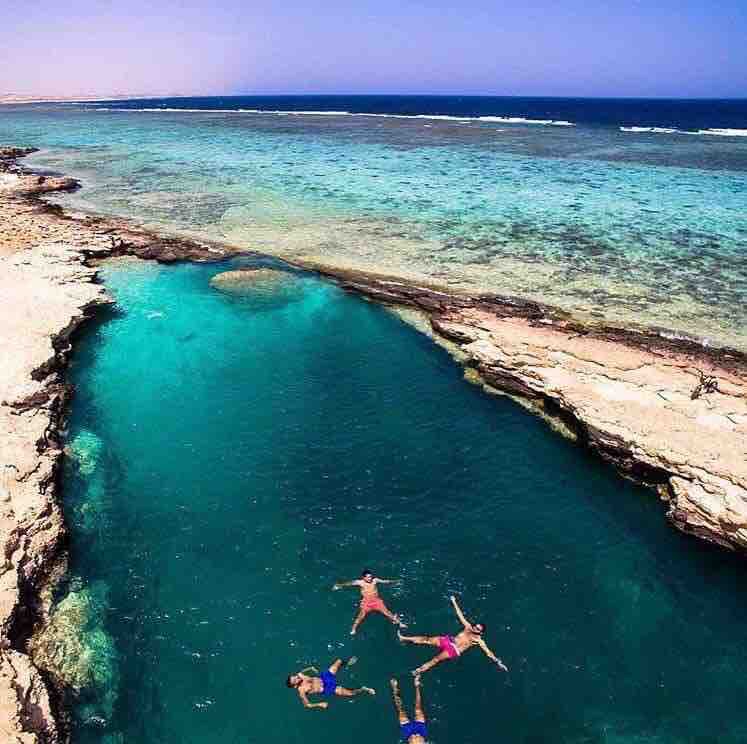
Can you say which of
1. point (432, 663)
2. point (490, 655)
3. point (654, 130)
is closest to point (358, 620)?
point (432, 663)

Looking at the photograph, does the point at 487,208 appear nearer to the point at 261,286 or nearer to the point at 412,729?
the point at 261,286

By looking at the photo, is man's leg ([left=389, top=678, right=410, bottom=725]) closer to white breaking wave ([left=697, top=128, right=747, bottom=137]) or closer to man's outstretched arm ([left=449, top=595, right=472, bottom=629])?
man's outstretched arm ([left=449, top=595, right=472, bottom=629])

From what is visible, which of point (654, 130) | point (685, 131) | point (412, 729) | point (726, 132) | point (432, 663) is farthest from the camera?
point (654, 130)

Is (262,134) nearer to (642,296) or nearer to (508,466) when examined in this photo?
(642,296)

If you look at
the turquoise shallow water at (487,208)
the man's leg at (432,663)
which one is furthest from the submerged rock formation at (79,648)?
the turquoise shallow water at (487,208)

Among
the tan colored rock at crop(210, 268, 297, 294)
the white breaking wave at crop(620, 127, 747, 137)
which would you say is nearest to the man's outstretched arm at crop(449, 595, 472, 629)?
the tan colored rock at crop(210, 268, 297, 294)
